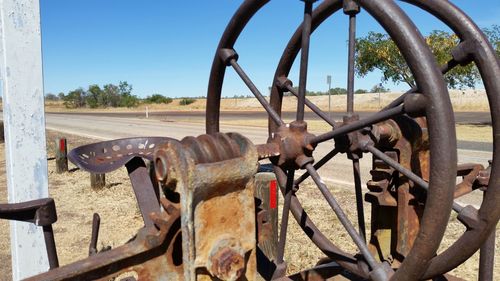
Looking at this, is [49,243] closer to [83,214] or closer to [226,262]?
[226,262]

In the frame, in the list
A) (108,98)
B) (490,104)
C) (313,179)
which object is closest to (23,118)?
(313,179)

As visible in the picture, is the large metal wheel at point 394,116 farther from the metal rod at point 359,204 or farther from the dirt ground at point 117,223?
the dirt ground at point 117,223

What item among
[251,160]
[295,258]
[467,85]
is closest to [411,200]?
[251,160]

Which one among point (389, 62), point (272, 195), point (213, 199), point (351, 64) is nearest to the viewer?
point (213, 199)

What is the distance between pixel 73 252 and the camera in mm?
3879

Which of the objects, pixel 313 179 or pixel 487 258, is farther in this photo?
pixel 487 258

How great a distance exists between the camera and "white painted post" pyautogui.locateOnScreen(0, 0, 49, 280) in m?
2.41

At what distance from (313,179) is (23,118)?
5.65 feet

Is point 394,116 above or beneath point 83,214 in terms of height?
above

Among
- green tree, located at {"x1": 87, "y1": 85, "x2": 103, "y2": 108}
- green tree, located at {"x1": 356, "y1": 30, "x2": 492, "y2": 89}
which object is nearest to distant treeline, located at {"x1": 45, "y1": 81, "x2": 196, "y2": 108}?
green tree, located at {"x1": 87, "y1": 85, "x2": 103, "y2": 108}

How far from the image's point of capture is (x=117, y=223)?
15.2 ft

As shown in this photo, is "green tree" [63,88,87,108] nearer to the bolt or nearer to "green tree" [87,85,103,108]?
"green tree" [87,85,103,108]

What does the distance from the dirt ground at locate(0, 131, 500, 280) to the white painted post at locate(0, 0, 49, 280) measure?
1134 millimetres

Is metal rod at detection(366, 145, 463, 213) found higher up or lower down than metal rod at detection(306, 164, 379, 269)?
higher up
